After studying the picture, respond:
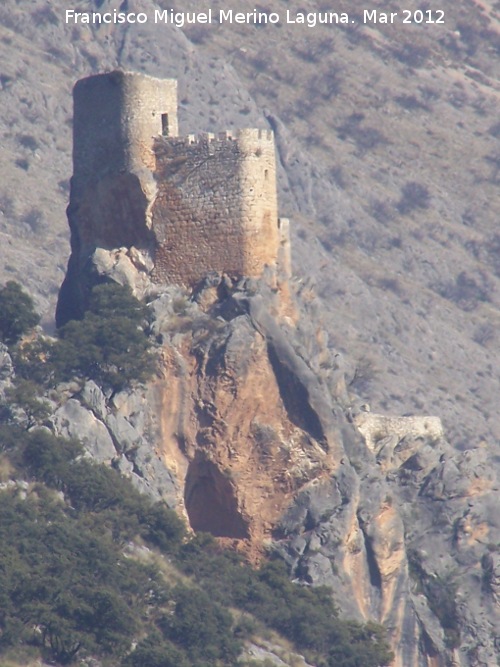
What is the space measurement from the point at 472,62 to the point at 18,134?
109 ft

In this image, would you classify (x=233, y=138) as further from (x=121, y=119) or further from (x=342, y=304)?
(x=342, y=304)

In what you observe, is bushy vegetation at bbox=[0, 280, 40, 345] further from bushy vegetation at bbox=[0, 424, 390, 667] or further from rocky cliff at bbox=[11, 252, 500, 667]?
bushy vegetation at bbox=[0, 424, 390, 667]

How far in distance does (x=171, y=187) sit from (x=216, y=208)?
1262 millimetres

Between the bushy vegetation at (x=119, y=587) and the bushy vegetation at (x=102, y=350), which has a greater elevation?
the bushy vegetation at (x=102, y=350)

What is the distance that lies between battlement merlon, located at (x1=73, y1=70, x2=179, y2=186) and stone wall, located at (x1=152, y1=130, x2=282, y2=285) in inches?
30.0

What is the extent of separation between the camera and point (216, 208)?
162 ft

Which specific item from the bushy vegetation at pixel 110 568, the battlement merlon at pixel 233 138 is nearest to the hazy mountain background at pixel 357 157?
the battlement merlon at pixel 233 138

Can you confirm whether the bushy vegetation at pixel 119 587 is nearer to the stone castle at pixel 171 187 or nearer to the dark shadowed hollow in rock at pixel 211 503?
the dark shadowed hollow in rock at pixel 211 503

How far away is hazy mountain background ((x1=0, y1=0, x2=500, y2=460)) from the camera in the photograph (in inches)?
3275

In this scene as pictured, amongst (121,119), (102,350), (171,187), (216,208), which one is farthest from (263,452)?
(121,119)

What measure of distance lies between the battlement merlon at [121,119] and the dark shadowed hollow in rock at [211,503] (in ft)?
23.9

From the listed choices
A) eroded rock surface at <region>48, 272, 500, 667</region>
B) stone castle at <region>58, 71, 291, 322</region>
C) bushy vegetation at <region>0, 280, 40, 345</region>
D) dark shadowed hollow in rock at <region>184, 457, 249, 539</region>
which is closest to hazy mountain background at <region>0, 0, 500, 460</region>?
eroded rock surface at <region>48, 272, 500, 667</region>

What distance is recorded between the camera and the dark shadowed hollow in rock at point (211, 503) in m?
48.4

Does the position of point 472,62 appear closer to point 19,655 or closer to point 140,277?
point 140,277
